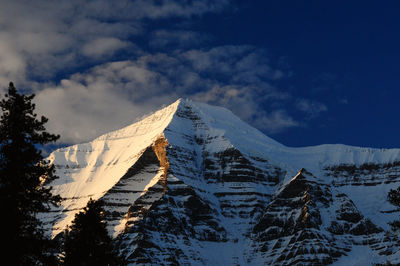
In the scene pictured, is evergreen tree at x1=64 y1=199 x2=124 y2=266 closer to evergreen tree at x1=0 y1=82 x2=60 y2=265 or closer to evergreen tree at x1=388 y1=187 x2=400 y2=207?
evergreen tree at x1=0 y1=82 x2=60 y2=265

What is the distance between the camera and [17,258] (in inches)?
1810

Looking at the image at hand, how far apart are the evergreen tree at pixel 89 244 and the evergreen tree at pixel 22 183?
586 cm

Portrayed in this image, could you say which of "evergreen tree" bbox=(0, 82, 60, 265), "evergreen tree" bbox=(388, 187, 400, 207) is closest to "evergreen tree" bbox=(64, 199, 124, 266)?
"evergreen tree" bbox=(0, 82, 60, 265)

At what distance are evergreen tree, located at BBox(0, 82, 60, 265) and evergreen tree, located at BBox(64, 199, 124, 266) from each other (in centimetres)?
586

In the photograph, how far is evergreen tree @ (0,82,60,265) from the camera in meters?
46.3

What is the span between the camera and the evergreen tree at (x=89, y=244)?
56781 millimetres

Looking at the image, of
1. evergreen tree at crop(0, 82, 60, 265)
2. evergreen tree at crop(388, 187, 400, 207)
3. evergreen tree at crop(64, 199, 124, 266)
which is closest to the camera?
evergreen tree at crop(0, 82, 60, 265)

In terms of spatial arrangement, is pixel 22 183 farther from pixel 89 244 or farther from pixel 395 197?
pixel 395 197

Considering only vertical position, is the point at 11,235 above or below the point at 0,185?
below

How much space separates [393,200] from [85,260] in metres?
22.9

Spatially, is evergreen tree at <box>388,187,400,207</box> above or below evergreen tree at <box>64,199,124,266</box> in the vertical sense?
above

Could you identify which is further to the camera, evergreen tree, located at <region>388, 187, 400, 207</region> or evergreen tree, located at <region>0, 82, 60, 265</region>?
evergreen tree, located at <region>388, 187, 400, 207</region>

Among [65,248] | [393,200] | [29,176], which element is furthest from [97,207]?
[393,200]

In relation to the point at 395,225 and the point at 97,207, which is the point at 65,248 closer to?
the point at 97,207
